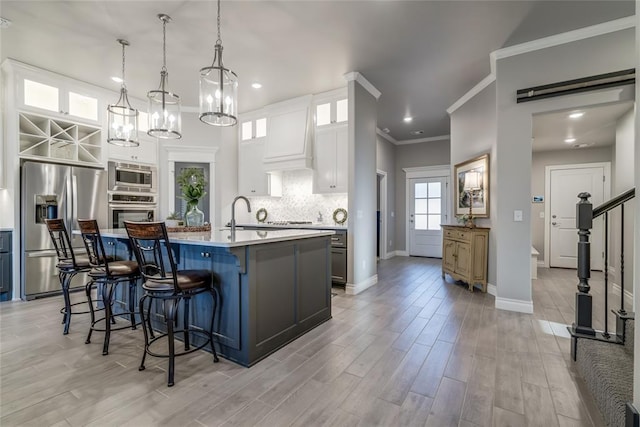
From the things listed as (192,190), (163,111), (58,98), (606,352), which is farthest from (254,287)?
(58,98)

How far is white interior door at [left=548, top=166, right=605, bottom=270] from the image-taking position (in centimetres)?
571

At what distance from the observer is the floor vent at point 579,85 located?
2.93 meters

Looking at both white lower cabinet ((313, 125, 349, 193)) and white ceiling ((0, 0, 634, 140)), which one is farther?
white lower cabinet ((313, 125, 349, 193))

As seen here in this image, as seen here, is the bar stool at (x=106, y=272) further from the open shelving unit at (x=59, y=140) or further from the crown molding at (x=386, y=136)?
the crown molding at (x=386, y=136)

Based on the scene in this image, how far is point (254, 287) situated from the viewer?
2248 mm

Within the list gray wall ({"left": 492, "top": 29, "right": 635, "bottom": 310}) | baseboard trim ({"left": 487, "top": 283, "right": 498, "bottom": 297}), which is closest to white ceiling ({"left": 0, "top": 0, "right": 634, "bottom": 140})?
gray wall ({"left": 492, "top": 29, "right": 635, "bottom": 310})

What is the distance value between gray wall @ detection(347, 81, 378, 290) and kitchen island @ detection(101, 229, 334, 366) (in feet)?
4.68

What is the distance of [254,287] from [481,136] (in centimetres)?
411

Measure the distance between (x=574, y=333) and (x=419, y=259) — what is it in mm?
4925

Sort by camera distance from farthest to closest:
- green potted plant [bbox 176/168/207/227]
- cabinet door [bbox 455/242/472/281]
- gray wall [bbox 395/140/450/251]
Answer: gray wall [bbox 395/140/450/251], cabinet door [bbox 455/242/472/281], green potted plant [bbox 176/168/207/227]

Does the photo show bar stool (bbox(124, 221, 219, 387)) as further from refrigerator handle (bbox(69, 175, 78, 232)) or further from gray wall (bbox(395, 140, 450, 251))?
gray wall (bbox(395, 140, 450, 251))

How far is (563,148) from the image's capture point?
591 cm

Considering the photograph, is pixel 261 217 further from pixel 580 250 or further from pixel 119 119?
pixel 580 250

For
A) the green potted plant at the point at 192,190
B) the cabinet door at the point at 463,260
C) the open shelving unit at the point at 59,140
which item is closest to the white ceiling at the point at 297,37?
the open shelving unit at the point at 59,140
